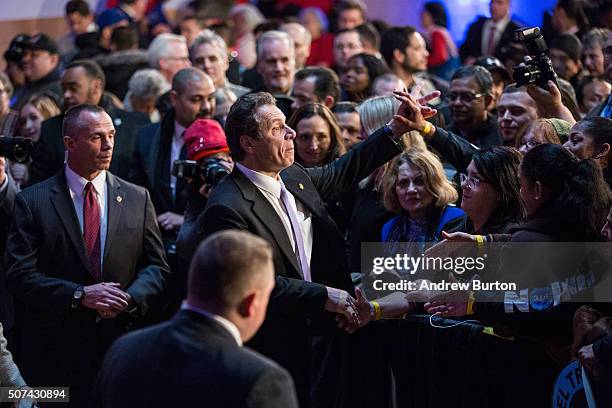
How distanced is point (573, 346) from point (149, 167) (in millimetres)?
3427

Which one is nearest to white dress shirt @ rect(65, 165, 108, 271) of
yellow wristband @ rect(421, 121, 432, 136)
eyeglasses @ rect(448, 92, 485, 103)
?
yellow wristband @ rect(421, 121, 432, 136)

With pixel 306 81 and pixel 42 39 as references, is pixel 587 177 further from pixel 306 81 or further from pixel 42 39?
pixel 42 39

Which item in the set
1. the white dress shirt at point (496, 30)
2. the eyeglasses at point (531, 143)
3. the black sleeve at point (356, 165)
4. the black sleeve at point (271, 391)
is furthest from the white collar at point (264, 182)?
the white dress shirt at point (496, 30)

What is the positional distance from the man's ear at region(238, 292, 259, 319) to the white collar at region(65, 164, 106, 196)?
8.98ft

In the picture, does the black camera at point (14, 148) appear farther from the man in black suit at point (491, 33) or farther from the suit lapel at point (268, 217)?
the man in black suit at point (491, 33)

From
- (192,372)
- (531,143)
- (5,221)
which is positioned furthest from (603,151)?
(5,221)

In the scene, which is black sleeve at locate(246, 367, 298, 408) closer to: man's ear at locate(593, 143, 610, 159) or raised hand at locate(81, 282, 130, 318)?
raised hand at locate(81, 282, 130, 318)

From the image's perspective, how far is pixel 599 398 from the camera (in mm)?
4367

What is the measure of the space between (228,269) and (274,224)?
6.64ft

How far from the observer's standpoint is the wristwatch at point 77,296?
5.51 metres

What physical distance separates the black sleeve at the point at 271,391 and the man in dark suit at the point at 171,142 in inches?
152

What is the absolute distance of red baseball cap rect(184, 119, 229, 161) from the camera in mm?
6344

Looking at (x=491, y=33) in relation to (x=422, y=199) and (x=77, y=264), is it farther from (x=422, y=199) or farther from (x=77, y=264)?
(x=77, y=264)

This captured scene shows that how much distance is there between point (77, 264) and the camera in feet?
18.6
